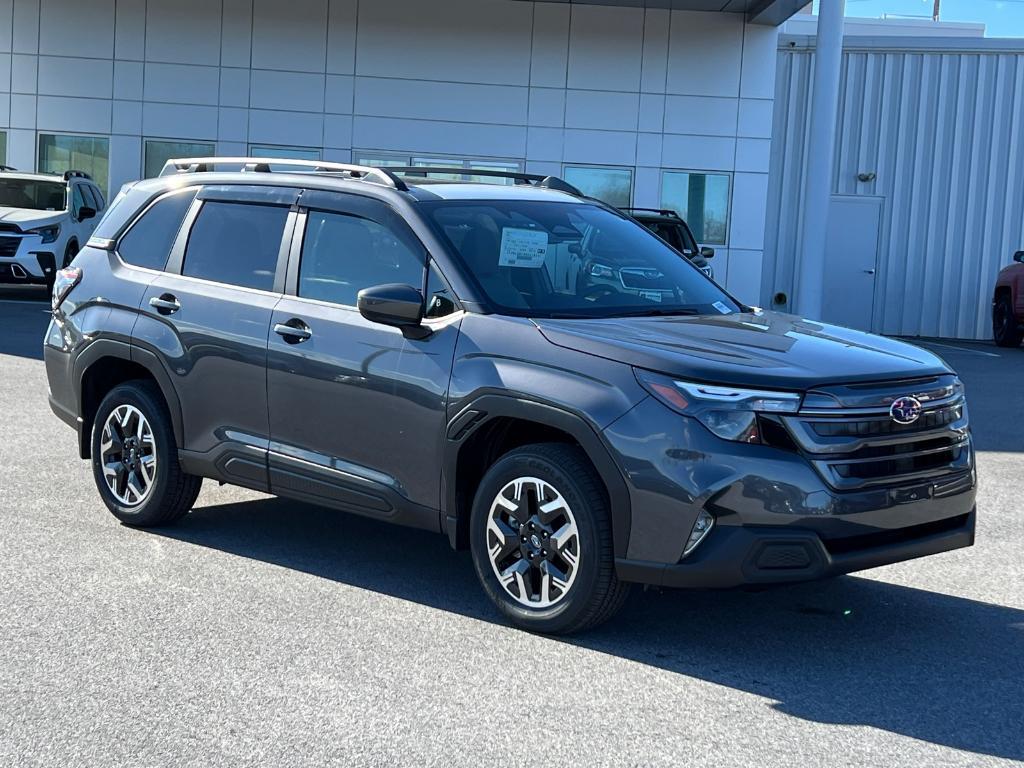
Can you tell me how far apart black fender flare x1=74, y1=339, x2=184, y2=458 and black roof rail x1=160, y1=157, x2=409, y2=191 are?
3.23 feet

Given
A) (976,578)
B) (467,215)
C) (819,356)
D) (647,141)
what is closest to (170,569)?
(467,215)

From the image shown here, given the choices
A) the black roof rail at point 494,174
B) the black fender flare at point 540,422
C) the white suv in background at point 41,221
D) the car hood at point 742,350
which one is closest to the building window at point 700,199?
the white suv in background at point 41,221

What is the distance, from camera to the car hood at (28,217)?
2120 centimetres

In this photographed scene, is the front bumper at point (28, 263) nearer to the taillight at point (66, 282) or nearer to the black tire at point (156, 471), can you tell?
the taillight at point (66, 282)

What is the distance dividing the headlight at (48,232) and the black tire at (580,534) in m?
17.6

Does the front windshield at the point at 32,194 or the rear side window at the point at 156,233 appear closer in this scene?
the rear side window at the point at 156,233

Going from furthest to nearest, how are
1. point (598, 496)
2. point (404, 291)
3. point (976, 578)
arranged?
1. point (976, 578)
2. point (404, 291)
3. point (598, 496)

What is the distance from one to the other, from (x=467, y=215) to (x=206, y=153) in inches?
863

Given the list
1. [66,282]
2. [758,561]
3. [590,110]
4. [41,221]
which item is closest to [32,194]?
[41,221]

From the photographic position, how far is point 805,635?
17.9 feet

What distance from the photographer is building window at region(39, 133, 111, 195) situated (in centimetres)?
2698

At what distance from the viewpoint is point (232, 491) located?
8086 millimetres

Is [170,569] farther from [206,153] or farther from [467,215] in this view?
[206,153]

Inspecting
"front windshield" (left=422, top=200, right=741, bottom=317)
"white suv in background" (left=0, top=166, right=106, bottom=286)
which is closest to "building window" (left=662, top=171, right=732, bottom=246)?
"white suv in background" (left=0, top=166, right=106, bottom=286)
